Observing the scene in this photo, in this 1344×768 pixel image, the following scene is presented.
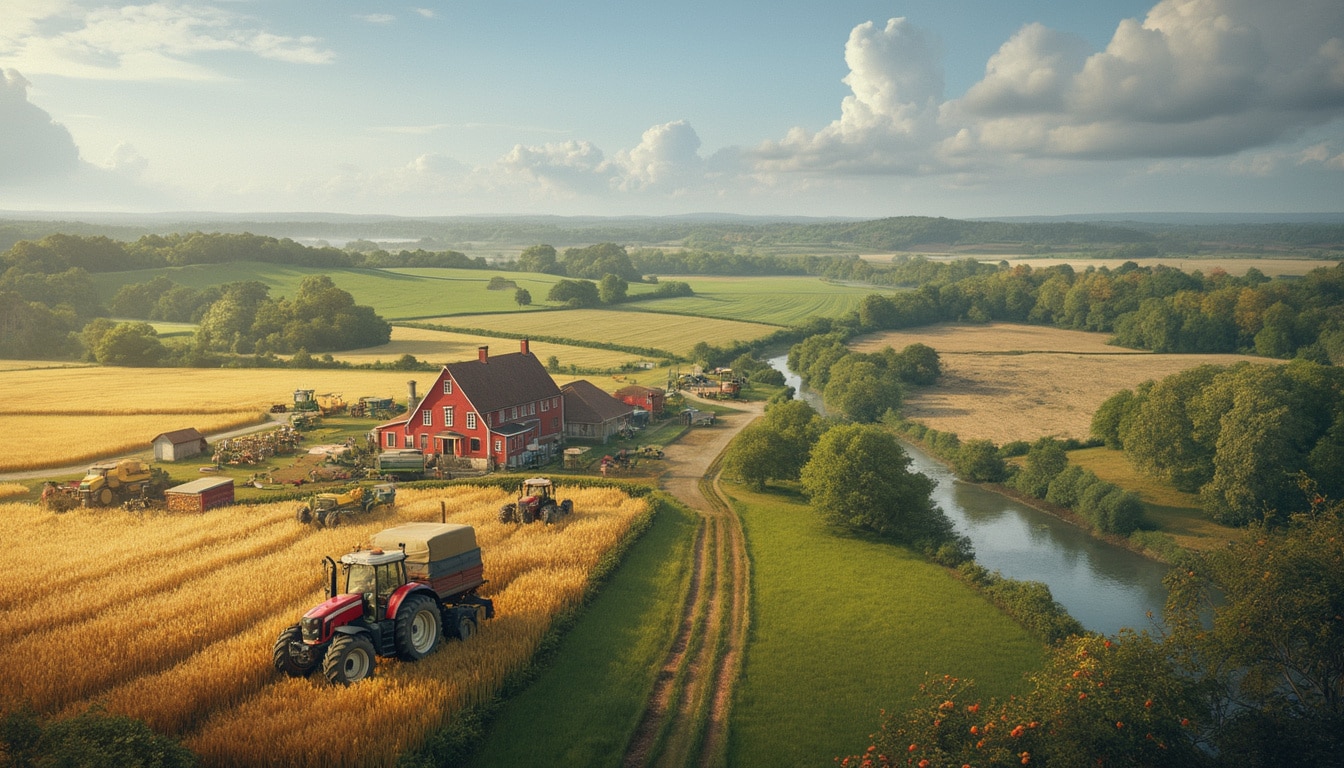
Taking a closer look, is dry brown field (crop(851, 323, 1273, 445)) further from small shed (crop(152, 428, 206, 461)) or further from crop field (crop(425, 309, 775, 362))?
small shed (crop(152, 428, 206, 461))

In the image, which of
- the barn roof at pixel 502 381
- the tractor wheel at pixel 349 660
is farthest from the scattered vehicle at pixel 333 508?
the tractor wheel at pixel 349 660

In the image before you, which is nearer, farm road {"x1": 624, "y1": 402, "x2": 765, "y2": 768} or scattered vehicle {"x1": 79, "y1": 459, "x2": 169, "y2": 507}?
farm road {"x1": 624, "y1": 402, "x2": 765, "y2": 768}

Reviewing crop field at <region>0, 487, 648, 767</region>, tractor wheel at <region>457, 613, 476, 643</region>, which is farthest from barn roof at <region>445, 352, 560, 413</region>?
tractor wheel at <region>457, 613, 476, 643</region>

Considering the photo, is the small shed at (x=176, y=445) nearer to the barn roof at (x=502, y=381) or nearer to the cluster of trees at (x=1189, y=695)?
the barn roof at (x=502, y=381)

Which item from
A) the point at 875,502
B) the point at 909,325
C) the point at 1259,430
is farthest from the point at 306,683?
the point at 909,325

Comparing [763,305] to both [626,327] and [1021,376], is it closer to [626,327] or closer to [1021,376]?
[626,327]

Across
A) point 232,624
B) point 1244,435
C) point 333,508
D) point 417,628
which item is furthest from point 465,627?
point 1244,435
